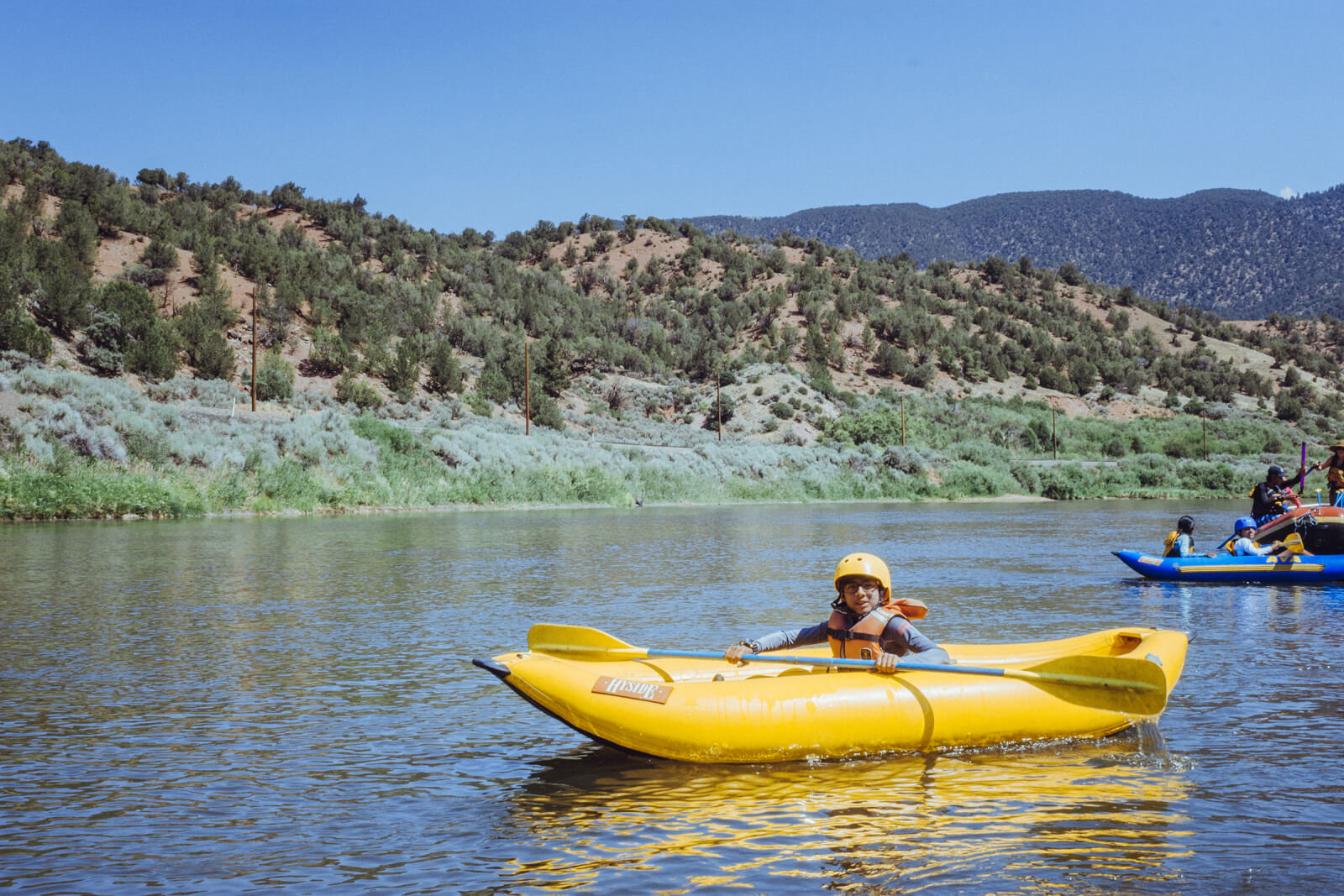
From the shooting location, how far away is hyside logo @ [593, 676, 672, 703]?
7.03 m

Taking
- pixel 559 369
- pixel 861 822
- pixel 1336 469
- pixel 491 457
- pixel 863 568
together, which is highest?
pixel 559 369

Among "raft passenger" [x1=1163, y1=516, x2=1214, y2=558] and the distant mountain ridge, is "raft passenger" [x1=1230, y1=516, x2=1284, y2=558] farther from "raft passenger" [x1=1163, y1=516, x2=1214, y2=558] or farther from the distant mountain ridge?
the distant mountain ridge

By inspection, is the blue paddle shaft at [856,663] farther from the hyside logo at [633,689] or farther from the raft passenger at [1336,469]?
the raft passenger at [1336,469]

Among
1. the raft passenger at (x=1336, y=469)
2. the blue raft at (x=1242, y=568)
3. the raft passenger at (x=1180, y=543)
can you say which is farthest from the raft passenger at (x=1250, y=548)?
the raft passenger at (x=1336, y=469)

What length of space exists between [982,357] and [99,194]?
52.2 meters

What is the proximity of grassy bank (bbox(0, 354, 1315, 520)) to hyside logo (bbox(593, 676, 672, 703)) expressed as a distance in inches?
963

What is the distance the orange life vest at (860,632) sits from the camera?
7.91m

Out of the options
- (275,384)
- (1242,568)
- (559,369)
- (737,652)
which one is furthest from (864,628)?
(559,369)

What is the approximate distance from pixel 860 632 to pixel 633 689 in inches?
66.1

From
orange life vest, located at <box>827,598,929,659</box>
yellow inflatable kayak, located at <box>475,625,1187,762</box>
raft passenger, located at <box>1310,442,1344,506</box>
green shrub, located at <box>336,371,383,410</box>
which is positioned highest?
green shrub, located at <box>336,371,383,410</box>

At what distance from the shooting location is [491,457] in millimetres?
40000

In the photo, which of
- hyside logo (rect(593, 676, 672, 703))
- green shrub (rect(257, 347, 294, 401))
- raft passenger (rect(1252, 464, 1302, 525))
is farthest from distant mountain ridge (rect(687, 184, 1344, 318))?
hyside logo (rect(593, 676, 672, 703))

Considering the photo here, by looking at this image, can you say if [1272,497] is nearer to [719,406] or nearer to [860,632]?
[860,632]

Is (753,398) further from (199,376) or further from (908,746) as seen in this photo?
(908,746)
